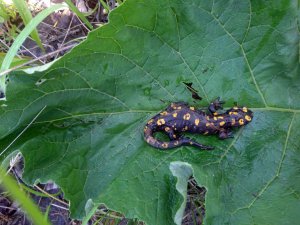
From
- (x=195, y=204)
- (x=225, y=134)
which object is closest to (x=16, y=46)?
(x=225, y=134)

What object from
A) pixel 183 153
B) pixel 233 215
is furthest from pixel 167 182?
pixel 233 215

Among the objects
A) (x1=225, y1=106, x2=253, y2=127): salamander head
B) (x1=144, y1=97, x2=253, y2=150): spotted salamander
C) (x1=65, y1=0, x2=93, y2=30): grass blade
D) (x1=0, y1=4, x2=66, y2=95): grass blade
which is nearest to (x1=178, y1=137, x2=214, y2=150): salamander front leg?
(x1=144, y1=97, x2=253, y2=150): spotted salamander

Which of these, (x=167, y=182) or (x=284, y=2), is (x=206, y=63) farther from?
(x=167, y=182)

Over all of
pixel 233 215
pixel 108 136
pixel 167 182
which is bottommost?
pixel 233 215

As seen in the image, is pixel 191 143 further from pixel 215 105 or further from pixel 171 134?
pixel 215 105

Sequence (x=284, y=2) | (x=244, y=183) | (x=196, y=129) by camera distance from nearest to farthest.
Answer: (x=284, y=2) → (x=244, y=183) → (x=196, y=129)

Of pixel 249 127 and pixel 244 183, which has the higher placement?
pixel 249 127

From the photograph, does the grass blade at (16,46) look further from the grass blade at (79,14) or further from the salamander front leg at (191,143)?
the salamander front leg at (191,143)
